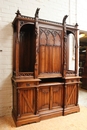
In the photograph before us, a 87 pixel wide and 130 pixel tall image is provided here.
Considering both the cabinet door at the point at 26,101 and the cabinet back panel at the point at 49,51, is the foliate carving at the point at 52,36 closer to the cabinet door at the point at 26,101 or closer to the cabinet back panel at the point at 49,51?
the cabinet back panel at the point at 49,51

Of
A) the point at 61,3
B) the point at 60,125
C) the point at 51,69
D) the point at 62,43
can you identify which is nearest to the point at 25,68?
the point at 51,69

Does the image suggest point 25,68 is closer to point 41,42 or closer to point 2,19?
point 41,42

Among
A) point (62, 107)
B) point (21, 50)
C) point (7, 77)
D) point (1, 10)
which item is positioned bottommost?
point (62, 107)

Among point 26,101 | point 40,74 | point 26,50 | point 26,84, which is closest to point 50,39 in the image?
point 26,50

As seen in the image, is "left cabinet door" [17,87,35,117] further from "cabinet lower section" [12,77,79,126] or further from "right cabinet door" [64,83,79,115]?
"right cabinet door" [64,83,79,115]

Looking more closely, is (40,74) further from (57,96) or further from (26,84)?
(57,96)

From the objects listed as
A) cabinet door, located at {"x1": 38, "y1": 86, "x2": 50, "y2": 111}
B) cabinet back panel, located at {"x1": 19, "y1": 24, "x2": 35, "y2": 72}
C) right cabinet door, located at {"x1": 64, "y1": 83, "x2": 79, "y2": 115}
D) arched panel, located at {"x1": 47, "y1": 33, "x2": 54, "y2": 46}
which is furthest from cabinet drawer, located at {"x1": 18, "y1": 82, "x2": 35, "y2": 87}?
arched panel, located at {"x1": 47, "y1": 33, "x2": 54, "y2": 46}

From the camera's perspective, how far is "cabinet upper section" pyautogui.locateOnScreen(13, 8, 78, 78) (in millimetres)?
2670

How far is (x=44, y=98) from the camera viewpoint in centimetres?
283

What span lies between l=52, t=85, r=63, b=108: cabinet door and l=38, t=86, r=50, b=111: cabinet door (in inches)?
6.2

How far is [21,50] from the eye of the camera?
3074 millimetres

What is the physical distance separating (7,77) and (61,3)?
106 inches

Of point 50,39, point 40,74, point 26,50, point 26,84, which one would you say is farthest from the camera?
point 26,50

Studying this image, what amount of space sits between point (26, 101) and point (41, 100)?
378mm
